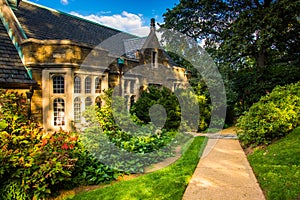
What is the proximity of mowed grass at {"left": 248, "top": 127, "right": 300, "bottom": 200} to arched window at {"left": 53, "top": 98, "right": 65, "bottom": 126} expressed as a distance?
263 inches

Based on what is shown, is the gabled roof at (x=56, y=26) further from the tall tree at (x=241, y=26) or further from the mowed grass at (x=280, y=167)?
the mowed grass at (x=280, y=167)

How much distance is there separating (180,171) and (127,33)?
15.1m

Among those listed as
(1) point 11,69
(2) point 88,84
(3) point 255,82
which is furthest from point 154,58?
(1) point 11,69

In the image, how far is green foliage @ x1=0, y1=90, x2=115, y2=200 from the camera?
14.2ft

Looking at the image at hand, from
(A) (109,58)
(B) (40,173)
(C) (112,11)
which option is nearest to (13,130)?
(B) (40,173)

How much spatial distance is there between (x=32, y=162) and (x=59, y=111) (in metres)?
4.44

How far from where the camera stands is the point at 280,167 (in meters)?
5.23

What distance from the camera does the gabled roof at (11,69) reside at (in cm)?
745

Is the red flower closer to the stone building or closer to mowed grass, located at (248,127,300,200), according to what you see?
the stone building

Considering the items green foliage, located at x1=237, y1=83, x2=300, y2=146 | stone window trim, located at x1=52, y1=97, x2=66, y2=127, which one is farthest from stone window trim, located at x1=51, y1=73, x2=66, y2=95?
green foliage, located at x1=237, y1=83, x2=300, y2=146

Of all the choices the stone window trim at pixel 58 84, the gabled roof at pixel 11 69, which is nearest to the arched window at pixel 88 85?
the stone window trim at pixel 58 84

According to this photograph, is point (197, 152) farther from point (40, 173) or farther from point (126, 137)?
point (40, 173)

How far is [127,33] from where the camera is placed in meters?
18.5

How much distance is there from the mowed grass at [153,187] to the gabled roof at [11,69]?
4.88m
